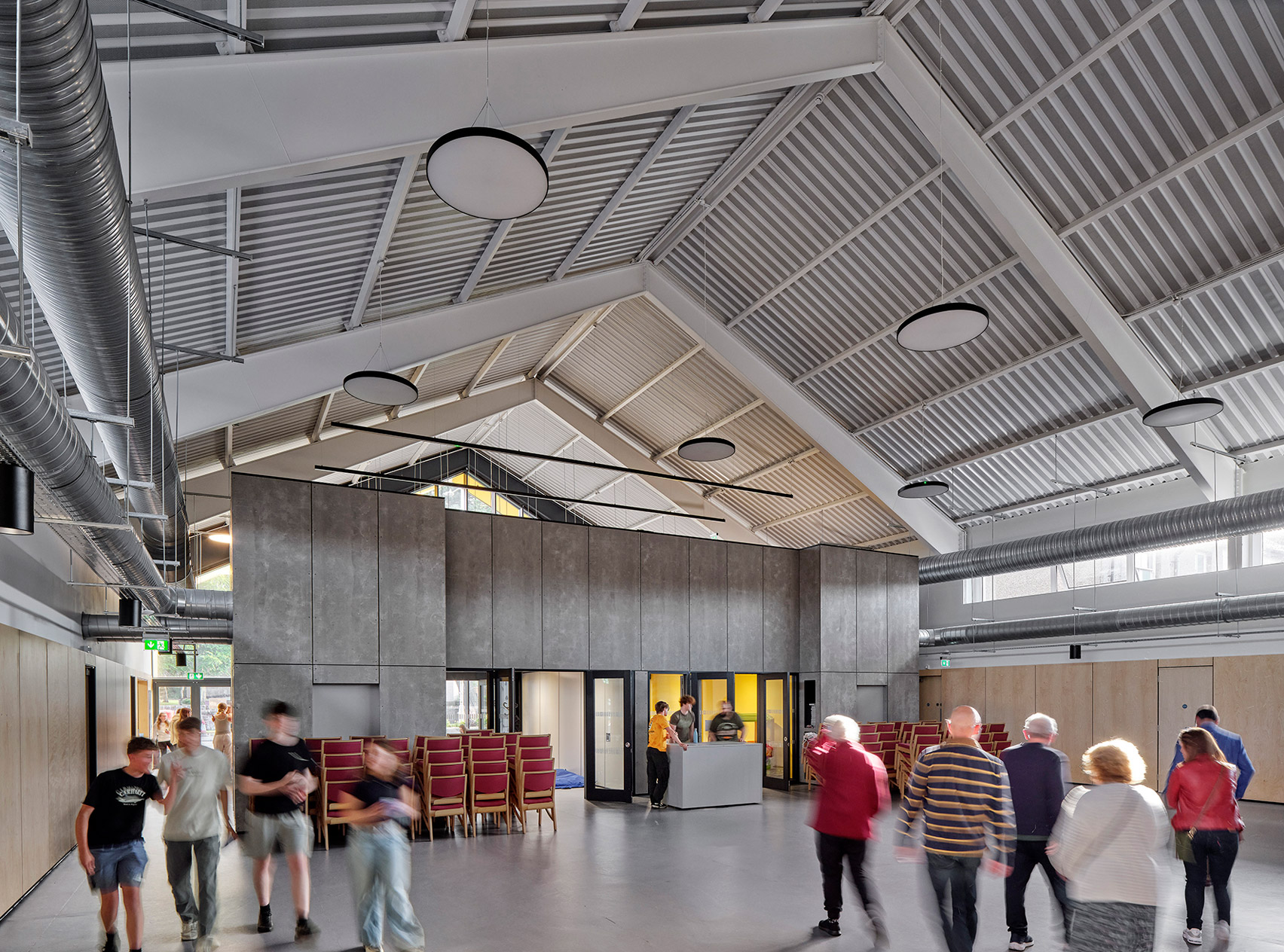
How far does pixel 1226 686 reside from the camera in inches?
569

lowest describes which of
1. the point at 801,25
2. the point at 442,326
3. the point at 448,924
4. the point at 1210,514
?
the point at 448,924

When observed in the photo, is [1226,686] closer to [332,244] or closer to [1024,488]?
[1024,488]

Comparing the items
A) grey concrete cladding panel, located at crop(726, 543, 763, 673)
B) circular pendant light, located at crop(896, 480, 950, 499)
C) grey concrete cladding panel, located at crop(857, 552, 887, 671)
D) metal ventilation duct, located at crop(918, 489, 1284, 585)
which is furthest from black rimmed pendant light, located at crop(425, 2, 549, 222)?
grey concrete cladding panel, located at crop(857, 552, 887, 671)

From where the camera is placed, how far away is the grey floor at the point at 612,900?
19.2ft

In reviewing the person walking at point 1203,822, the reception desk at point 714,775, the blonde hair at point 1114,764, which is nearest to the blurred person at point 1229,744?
the person walking at point 1203,822

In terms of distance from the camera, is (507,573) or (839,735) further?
(507,573)

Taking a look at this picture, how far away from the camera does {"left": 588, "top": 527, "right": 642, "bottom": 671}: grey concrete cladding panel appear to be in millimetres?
15266

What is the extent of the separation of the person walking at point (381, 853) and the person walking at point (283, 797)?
876 mm

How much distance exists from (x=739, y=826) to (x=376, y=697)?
5.41 metres

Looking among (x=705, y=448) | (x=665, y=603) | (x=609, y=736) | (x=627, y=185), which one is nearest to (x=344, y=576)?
(x=609, y=736)

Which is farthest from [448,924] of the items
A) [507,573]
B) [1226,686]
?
[1226,686]

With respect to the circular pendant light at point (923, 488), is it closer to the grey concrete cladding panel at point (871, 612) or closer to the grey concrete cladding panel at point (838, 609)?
the grey concrete cladding panel at point (838, 609)

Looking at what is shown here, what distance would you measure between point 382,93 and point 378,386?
14.8ft

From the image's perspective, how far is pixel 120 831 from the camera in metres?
5.30
